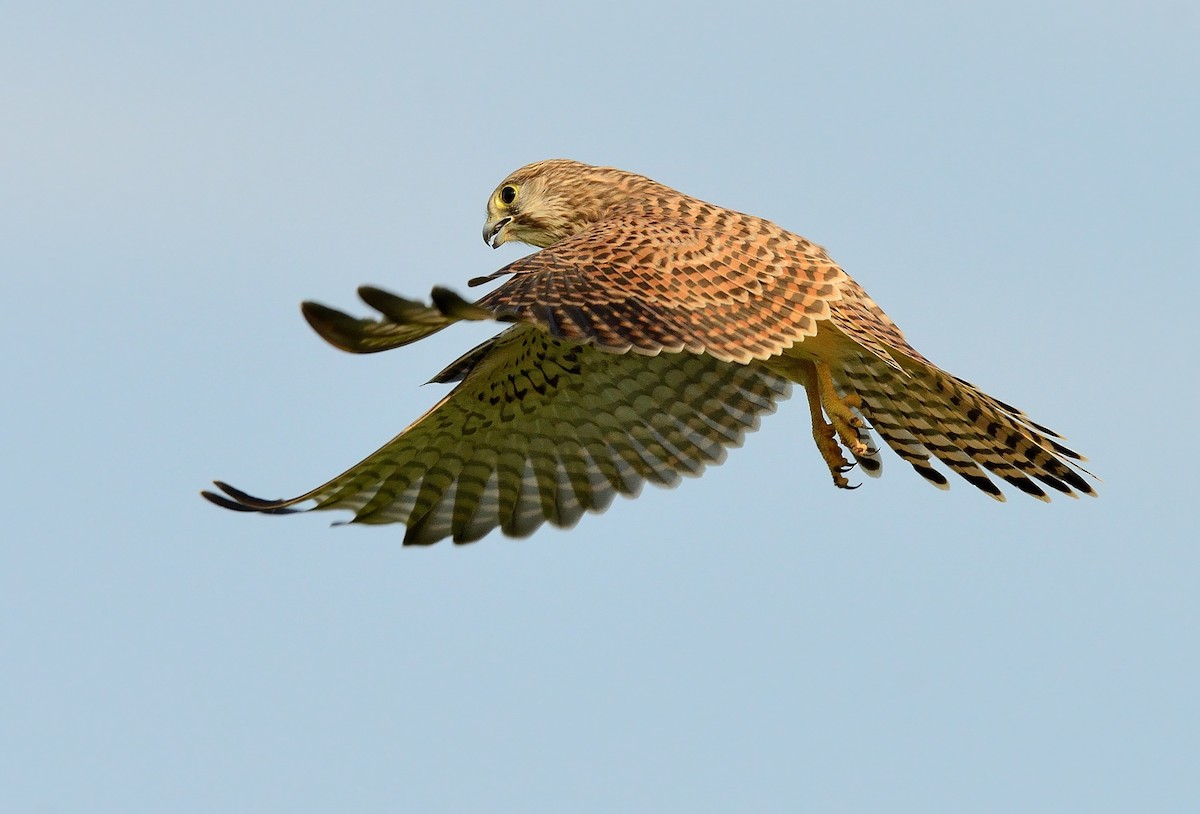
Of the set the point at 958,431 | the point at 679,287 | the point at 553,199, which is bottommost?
the point at 958,431

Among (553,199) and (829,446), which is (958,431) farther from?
(553,199)

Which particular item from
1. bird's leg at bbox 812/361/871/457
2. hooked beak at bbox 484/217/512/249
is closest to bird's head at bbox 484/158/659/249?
hooked beak at bbox 484/217/512/249

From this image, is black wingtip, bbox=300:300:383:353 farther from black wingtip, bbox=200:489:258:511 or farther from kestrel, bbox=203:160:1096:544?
black wingtip, bbox=200:489:258:511

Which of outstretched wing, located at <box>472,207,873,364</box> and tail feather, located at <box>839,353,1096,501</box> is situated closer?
outstretched wing, located at <box>472,207,873,364</box>

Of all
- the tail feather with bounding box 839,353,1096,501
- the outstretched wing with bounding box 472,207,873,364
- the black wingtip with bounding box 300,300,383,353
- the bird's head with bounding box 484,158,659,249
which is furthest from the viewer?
the bird's head with bounding box 484,158,659,249

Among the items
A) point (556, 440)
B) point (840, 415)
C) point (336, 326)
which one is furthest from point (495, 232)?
point (336, 326)

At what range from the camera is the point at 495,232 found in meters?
11.5

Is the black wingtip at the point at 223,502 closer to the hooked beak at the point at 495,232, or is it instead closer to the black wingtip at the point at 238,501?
the black wingtip at the point at 238,501

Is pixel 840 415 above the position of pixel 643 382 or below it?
below

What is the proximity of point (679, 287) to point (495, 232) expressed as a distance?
3.09m

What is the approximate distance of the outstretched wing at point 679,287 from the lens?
8.20m

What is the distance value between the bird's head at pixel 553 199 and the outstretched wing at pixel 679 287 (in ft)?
3.38

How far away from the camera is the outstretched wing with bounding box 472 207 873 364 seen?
820cm

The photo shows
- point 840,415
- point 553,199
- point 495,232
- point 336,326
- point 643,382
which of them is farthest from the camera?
point 495,232
